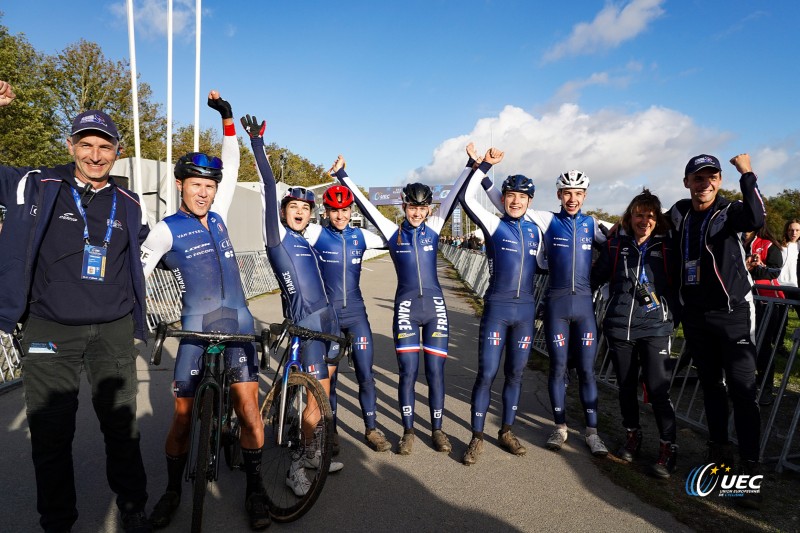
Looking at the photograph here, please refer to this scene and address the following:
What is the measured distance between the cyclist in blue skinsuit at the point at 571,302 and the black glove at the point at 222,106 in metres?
2.96

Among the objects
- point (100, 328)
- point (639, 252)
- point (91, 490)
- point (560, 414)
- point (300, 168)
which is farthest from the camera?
point (300, 168)

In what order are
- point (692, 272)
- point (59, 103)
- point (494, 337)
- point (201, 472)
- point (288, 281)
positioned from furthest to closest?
point (59, 103)
point (494, 337)
point (288, 281)
point (692, 272)
point (201, 472)

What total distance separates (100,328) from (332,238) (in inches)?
81.1

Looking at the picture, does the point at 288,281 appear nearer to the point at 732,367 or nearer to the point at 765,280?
the point at 732,367

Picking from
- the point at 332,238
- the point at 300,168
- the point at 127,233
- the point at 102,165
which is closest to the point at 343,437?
the point at 332,238

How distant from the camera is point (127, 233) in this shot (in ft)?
10.0

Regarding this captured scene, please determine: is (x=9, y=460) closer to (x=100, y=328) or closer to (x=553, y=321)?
(x=100, y=328)

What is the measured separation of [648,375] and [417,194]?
2.51 m

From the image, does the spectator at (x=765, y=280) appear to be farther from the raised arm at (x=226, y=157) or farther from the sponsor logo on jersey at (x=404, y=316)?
the raised arm at (x=226, y=157)

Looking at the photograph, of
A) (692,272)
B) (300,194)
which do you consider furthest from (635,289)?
(300,194)

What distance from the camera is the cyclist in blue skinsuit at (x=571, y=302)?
4.43 meters

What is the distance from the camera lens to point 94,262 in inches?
114

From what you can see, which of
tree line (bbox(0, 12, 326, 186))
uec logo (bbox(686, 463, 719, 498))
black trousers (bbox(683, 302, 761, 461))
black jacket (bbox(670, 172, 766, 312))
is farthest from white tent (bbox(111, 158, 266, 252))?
uec logo (bbox(686, 463, 719, 498))

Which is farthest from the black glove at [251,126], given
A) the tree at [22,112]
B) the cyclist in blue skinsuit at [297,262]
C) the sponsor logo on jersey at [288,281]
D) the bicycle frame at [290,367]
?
the tree at [22,112]
